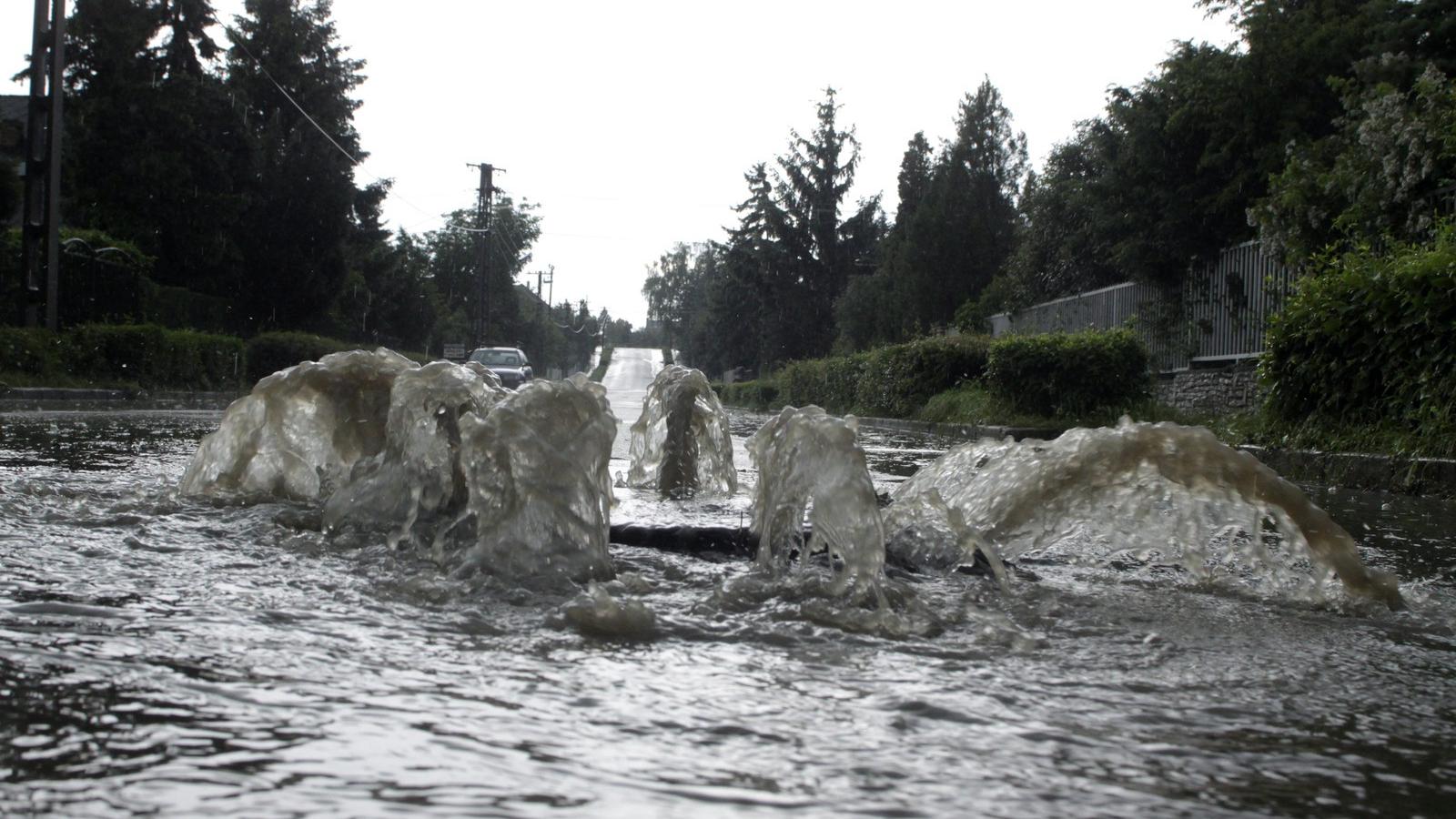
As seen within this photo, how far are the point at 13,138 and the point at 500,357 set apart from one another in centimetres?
1722

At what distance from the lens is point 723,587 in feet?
12.0

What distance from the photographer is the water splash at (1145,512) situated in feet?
13.9

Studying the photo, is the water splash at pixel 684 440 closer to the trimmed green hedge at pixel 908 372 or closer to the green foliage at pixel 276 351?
the trimmed green hedge at pixel 908 372

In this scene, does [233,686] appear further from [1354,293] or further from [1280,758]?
[1354,293]

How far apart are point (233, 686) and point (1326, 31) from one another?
940 inches

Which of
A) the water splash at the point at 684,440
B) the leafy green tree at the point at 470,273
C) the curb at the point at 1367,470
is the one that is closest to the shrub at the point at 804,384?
the curb at the point at 1367,470


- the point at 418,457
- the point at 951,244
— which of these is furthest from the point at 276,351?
the point at 418,457

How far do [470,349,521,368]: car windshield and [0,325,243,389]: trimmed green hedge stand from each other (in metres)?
14.0

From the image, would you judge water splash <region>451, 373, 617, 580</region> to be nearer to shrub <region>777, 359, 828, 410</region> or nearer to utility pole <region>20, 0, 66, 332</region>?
utility pole <region>20, 0, 66, 332</region>

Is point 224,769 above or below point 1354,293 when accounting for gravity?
below

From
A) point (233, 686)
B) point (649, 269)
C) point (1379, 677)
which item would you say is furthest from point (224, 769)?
point (649, 269)

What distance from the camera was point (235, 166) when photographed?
134 ft

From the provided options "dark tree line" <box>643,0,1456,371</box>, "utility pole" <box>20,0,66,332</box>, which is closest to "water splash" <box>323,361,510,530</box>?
"dark tree line" <box>643,0,1456,371</box>

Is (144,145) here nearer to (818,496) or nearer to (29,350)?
(29,350)
